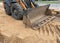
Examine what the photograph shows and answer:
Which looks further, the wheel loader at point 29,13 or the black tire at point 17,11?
the black tire at point 17,11

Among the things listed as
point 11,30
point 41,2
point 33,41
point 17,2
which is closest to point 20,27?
point 11,30

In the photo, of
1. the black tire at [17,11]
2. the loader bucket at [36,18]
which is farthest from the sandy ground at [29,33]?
the black tire at [17,11]

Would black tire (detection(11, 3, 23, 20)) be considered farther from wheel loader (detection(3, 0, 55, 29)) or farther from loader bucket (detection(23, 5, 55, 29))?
loader bucket (detection(23, 5, 55, 29))

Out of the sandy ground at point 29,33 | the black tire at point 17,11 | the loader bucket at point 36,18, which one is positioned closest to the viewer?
the sandy ground at point 29,33

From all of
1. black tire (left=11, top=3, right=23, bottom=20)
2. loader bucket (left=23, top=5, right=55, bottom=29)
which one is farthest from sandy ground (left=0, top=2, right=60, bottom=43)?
black tire (left=11, top=3, right=23, bottom=20)

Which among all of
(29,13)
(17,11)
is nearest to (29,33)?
(29,13)

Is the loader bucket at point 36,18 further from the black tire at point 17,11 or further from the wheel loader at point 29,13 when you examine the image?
the black tire at point 17,11

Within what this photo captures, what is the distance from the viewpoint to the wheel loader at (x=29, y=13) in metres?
5.30

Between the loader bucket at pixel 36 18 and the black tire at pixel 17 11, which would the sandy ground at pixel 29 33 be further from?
the black tire at pixel 17 11

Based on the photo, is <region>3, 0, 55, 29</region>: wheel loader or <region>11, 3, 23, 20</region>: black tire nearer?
<region>3, 0, 55, 29</region>: wheel loader

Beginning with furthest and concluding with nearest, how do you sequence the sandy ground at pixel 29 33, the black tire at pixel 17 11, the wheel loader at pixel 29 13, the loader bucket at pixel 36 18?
the black tire at pixel 17 11, the wheel loader at pixel 29 13, the loader bucket at pixel 36 18, the sandy ground at pixel 29 33

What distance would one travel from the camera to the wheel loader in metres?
5.30

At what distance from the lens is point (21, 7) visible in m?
6.38

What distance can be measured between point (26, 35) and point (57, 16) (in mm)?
2335
